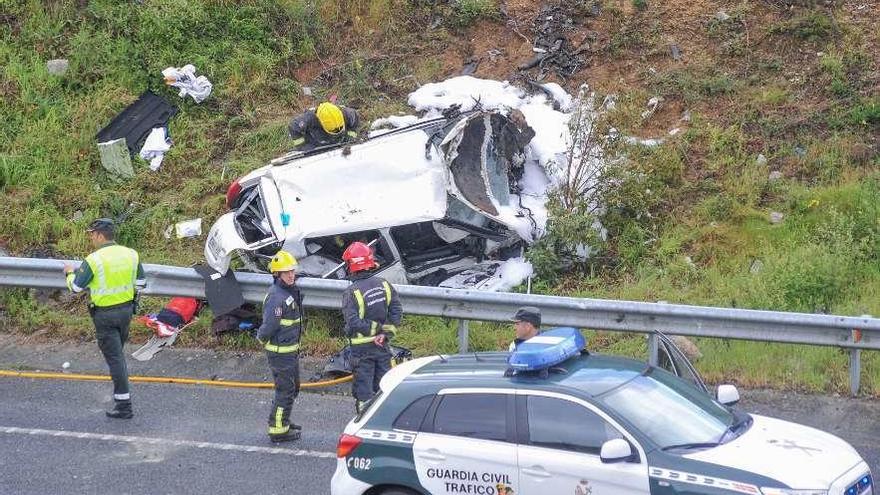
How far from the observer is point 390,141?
37.5ft

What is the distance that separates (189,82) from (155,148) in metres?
1.16

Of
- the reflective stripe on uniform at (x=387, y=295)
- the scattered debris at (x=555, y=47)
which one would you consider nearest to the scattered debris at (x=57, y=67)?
the scattered debris at (x=555, y=47)

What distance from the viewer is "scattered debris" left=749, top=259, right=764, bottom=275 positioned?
1114 centimetres

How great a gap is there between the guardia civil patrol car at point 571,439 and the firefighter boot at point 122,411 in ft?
10.7

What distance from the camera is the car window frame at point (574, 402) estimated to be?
19.6ft

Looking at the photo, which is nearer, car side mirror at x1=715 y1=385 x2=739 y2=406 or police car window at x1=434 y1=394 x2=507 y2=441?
police car window at x1=434 y1=394 x2=507 y2=441

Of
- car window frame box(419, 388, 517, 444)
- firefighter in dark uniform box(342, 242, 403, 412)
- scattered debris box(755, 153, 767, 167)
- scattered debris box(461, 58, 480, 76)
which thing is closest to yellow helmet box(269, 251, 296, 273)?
firefighter in dark uniform box(342, 242, 403, 412)

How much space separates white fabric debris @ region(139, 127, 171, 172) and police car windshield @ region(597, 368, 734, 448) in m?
8.64

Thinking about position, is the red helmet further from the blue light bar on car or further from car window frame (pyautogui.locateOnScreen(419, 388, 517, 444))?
car window frame (pyautogui.locateOnScreen(419, 388, 517, 444))

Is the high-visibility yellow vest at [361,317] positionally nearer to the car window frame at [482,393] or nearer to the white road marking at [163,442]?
the white road marking at [163,442]

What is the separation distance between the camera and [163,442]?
28.7ft

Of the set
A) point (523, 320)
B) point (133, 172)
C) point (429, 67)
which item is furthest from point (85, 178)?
point (523, 320)

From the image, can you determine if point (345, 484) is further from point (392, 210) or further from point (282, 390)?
point (392, 210)

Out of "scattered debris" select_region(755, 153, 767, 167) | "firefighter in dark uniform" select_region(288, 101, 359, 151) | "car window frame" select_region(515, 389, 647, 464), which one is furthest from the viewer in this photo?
"scattered debris" select_region(755, 153, 767, 167)
